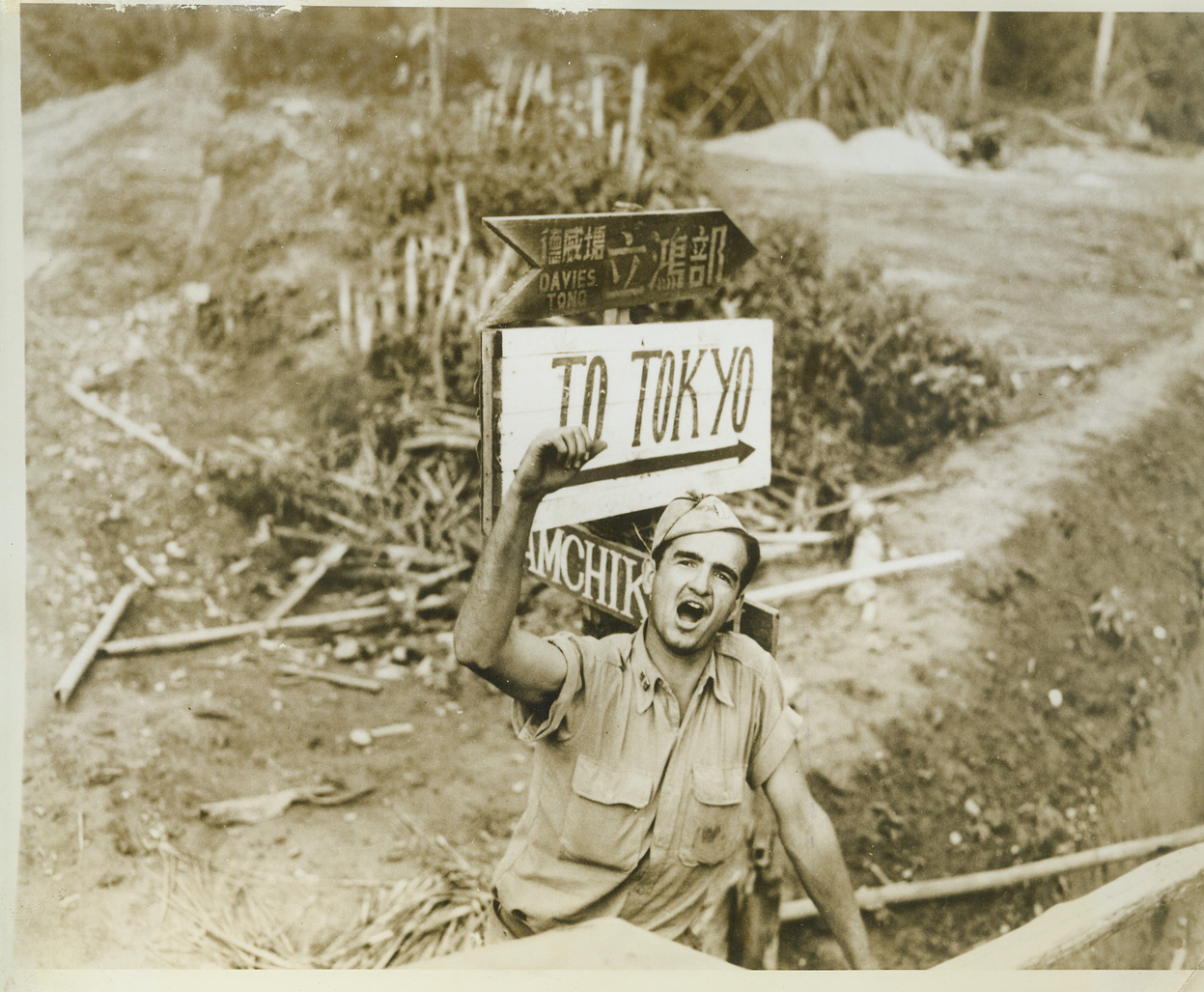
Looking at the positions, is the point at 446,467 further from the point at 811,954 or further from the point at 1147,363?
the point at 1147,363

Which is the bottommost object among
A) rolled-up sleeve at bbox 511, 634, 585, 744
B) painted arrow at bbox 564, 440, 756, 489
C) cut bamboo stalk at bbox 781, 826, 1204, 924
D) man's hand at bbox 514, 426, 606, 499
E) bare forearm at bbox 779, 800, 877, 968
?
cut bamboo stalk at bbox 781, 826, 1204, 924

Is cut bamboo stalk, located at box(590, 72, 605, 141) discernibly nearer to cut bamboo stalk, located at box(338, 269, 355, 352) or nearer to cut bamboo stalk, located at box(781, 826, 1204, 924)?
cut bamboo stalk, located at box(338, 269, 355, 352)

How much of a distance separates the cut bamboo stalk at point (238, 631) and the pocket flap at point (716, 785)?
1645 mm

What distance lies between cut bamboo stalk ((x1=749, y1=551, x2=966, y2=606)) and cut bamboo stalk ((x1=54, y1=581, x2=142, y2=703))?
2.55 metres

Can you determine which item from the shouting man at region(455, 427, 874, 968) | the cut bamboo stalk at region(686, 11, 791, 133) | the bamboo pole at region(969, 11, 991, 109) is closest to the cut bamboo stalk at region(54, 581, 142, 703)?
the shouting man at region(455, 427, 874, 968)

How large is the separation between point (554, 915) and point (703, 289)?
213cm

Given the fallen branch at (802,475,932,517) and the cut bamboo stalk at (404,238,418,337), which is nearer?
the cut bamboo stalk at (404,238,418,337)

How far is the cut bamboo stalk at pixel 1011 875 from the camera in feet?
12.6

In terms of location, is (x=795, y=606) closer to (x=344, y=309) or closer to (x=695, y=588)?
(x=695, y=588)

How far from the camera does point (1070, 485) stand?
4.29 m

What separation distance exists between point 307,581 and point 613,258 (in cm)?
193

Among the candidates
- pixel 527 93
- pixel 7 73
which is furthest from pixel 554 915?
pixel 7 73

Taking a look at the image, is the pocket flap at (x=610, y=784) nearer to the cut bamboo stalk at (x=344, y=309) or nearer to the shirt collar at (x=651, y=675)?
the shirt collar at (x=651, y=675)

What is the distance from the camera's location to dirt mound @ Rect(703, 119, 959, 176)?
4152mm
